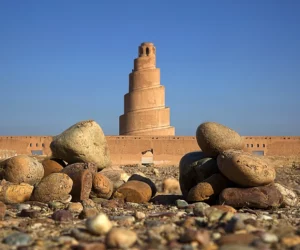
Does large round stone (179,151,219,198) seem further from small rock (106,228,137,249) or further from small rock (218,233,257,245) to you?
small rock (106,228,137,249)

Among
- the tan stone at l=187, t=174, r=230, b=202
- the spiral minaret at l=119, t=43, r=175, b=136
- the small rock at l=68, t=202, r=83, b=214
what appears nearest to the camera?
the small rock at l=68, t=202, r=83, b=214

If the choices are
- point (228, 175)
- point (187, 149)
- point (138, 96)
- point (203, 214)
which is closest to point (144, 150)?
point (187, 149)

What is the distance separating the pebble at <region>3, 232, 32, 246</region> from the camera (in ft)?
12.2

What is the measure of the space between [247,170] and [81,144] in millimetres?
3239

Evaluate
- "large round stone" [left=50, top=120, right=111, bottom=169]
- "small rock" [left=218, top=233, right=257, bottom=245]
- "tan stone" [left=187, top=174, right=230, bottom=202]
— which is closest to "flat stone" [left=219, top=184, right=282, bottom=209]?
"tan stone" [left=187, top=174, right=230, bottom=202]

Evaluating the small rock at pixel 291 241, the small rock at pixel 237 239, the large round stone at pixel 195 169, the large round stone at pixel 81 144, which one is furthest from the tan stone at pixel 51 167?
the small rock at pixel 291 241

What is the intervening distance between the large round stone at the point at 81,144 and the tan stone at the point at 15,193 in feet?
4.62

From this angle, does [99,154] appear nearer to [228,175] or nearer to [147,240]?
[228,175]

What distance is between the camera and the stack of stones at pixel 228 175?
22.9 feet

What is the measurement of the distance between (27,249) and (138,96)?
24.4 metres

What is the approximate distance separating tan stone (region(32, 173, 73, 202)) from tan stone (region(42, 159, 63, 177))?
1.69 metres

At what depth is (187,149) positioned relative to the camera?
24531 millimetres

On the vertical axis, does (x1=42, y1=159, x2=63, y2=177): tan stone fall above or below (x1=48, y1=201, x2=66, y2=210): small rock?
above

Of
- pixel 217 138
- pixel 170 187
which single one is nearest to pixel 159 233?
pixel 217 138
